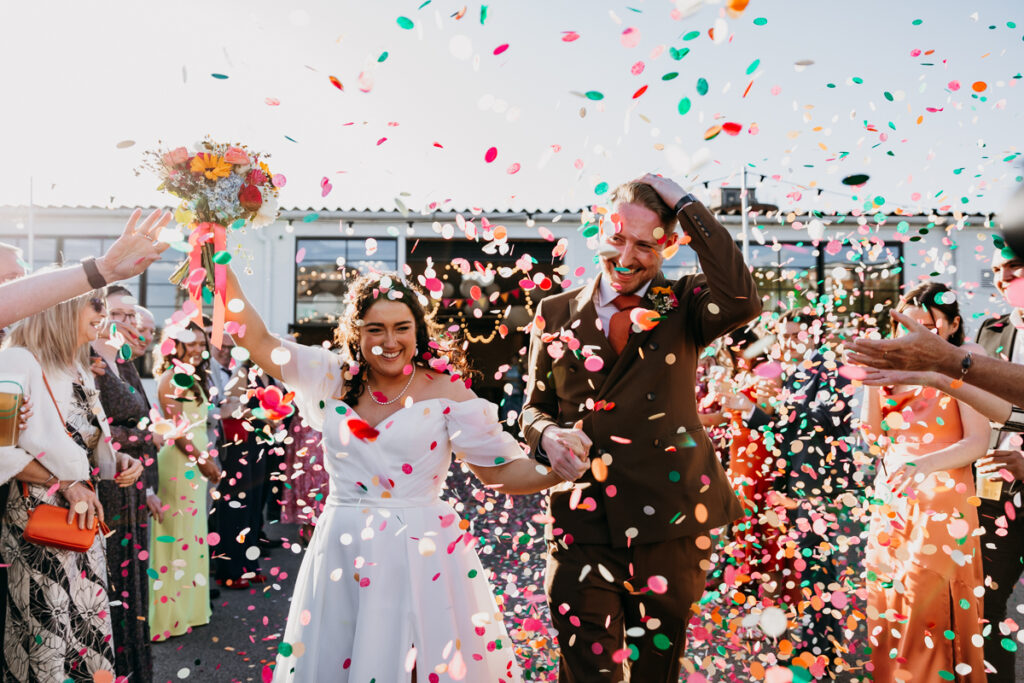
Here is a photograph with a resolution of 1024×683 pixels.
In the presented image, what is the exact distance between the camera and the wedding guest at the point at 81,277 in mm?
2344

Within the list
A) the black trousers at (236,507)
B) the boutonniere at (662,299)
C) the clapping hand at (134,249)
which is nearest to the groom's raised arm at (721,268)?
the boutonniere at (662,299)

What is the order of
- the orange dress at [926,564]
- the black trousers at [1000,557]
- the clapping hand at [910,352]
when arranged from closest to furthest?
the clapping hand at [910,352] < the orange dress at [926,564] < the black trousers at [1000,557]

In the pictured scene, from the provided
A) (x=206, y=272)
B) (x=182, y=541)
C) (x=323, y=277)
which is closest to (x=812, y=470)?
(x=206, y=272)

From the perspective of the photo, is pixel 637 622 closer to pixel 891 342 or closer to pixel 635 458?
pixel 635 458

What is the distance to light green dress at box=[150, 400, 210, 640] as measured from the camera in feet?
15.4

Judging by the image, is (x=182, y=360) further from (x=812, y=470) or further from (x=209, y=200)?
(x=812, y=470)

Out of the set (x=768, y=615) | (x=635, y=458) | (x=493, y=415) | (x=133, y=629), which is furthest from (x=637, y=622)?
(x=133, y=629)

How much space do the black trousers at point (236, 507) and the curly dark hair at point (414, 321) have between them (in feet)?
10.8

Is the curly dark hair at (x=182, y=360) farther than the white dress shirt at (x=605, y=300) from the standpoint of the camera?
Yes

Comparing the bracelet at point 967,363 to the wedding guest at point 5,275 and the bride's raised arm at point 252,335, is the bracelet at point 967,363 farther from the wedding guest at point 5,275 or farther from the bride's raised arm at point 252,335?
the wedding guest at point 5,275

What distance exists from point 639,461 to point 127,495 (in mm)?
2723

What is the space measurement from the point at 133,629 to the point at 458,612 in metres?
1.96

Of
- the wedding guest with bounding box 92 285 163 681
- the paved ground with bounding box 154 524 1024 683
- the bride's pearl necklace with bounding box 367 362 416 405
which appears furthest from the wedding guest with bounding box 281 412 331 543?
the bride's pearl necklace with bounding box 367 362 416 405

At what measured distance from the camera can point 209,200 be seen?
2609 millimetres
